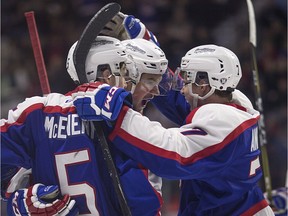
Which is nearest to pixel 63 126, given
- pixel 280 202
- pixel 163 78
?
pixel 163 78

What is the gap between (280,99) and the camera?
20.4 feet

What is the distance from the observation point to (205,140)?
278 cm

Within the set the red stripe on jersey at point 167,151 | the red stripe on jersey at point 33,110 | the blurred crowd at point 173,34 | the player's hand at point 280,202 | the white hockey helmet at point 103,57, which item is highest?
the white hockey helmet at point 103,57

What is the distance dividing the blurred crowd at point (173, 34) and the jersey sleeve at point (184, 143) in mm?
3249

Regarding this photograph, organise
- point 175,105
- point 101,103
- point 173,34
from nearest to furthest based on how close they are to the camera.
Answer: point 101,103, point 175,105, point 173,34

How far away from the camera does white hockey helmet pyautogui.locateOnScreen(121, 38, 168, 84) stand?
3059 mm

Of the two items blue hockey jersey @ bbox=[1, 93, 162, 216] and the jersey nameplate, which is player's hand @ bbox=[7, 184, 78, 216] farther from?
the jersey nameplate

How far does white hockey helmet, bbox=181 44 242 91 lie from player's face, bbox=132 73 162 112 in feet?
0.44

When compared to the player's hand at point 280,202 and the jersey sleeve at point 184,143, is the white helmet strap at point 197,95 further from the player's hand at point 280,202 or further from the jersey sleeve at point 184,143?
the player's hand at point 280,202

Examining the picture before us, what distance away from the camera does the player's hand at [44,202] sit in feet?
9.21

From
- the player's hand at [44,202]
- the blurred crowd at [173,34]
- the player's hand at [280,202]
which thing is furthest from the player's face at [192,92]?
the blurred crowd at [173,34]

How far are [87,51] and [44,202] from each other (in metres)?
0.57

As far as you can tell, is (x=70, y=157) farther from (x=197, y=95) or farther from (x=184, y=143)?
(x=197, y=95)

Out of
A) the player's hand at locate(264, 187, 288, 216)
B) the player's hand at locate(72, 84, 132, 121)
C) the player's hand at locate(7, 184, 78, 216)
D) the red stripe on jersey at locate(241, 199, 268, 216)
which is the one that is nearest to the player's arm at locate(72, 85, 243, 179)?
the player's hand at locate(72, 84, 132, 121)
